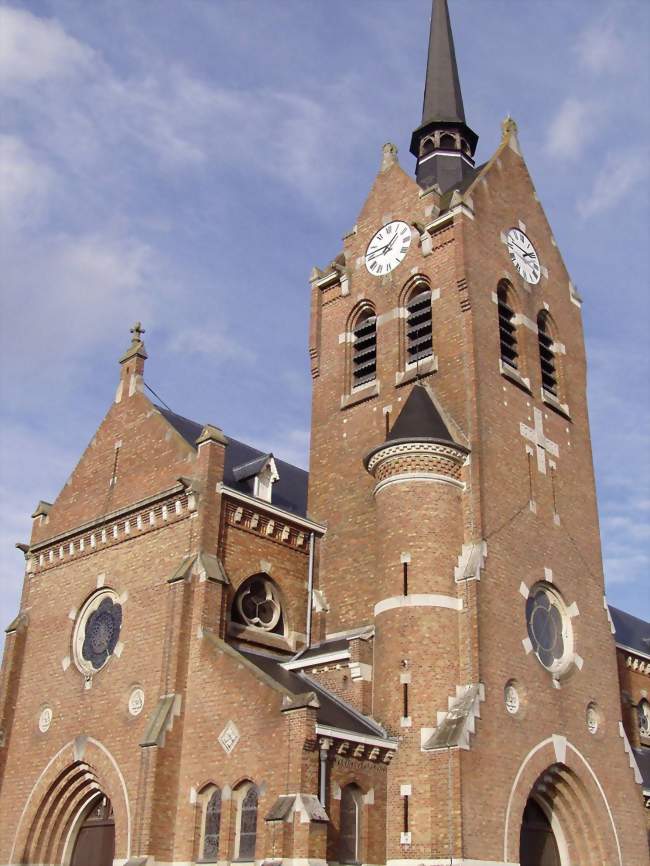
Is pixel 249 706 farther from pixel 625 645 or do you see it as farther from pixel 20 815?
pixel 625 645

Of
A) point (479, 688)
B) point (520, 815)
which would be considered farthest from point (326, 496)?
point (520, 815)

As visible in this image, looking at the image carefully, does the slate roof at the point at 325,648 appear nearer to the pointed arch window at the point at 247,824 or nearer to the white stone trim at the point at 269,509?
the white stone trim at the point at 269,509

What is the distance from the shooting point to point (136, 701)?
24141 mm

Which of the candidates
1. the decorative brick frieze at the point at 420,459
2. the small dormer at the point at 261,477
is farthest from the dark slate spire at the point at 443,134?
the small dormer at the point at 261,477

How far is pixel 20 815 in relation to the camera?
25.9 meters

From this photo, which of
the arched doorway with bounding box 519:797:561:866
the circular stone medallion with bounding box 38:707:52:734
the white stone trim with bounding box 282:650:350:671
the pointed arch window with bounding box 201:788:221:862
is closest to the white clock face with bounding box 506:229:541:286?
the white stone trim with bounding box 282:650:350:671

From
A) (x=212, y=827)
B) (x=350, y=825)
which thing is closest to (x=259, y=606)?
(x=212, y=827)

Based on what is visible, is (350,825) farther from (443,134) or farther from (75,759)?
(443,134)

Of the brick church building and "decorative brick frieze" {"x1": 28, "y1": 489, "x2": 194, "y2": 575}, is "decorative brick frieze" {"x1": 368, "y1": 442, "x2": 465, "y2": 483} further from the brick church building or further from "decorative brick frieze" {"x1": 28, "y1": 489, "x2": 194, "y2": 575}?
"decorative brick frieze" {"x1": 28, "y1": 489, "x2": 194, "y2": 575}

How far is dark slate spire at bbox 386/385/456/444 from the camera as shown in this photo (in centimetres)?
2469

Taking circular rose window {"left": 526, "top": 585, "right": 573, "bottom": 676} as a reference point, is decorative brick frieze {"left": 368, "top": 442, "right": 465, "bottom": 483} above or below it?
above

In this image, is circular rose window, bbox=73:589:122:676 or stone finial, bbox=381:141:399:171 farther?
stone finial, bbox=381:141:399:171

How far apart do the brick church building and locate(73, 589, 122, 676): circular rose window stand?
0.08 m

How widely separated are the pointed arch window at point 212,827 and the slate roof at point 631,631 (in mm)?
18864
